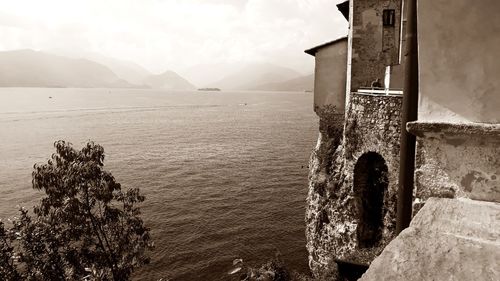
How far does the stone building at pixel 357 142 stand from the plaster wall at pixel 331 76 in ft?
0.21

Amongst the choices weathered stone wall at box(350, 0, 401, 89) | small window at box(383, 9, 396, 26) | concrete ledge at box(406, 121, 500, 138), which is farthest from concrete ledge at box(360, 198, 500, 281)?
small window at box(383, 9, 396, 26)

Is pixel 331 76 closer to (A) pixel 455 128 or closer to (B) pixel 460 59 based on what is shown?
(B) pixel 460 59

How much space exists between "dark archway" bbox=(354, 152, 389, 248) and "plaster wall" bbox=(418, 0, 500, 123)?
1545 cm

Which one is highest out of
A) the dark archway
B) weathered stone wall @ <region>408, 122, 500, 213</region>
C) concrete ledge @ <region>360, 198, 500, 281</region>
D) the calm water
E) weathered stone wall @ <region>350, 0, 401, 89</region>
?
weathered stone wall @ <region>350, 0, 401, 89</region>

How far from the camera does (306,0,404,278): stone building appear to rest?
17562 millimetres

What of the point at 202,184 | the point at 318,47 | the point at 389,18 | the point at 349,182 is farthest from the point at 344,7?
the point at 202,184

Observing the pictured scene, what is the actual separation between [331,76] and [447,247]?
22110mm

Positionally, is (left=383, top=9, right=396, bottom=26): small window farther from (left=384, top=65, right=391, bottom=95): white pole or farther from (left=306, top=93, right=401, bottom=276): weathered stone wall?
(left=306, top=93, right=401, bottom=276): weathered stone wall

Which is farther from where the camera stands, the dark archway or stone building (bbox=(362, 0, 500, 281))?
the dark archway

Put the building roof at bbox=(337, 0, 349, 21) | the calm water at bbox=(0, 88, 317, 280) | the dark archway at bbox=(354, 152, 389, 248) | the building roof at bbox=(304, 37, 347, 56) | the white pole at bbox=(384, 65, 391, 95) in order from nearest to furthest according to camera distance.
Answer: the white pole at bbox=(384, 65, 391, 95), the dark archway at bbox=(354, 152, 389, 248), the building roof at bbox=(304, 37, 347, 56), the building roof at bbox=(337, 0, 349, 21), the calm water at bbox=(0, 88, 317, 280)

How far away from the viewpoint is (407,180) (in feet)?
21.2

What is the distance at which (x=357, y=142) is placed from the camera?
19156 mm

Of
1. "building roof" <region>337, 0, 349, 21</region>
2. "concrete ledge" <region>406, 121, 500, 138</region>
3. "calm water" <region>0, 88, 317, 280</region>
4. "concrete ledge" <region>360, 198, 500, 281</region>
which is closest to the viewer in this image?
"concrete ledge" <region>360, 198, 500, 281</region>

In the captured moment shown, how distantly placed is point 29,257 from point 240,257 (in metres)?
20.3
